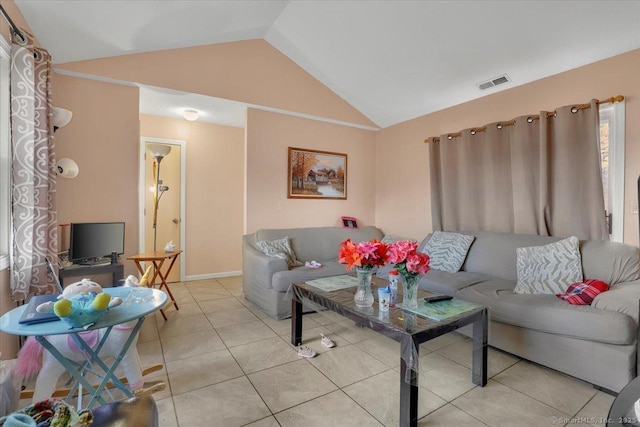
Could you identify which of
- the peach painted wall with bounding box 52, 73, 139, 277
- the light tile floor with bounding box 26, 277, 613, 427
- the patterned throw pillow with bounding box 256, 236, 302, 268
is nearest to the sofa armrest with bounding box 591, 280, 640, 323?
the light tile floor with bounding box 26, 277, 613, 427

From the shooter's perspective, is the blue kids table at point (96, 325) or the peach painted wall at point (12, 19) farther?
the peach painted wall at point (12, 19)

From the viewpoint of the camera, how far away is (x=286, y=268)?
3.18m

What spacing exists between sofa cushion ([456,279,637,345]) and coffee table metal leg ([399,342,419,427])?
1.14 meters

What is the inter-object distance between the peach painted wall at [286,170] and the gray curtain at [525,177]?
123 cm

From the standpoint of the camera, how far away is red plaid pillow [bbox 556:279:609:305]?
6.81ft

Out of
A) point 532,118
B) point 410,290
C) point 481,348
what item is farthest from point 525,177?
point 410,290

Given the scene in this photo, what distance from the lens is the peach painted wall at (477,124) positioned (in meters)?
2.45

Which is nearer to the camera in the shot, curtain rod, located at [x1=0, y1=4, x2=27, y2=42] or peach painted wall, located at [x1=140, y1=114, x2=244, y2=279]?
curtain rod, located at [x1=0, y1=4, x2=27, y2=42]

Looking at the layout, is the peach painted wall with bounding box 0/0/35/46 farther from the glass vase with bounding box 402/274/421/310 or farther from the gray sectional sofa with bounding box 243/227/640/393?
the glass vase with bounding box 402/274/421/310

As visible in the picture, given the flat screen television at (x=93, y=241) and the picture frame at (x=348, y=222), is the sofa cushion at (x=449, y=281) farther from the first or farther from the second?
the flat screen television at (x=93, y=241)

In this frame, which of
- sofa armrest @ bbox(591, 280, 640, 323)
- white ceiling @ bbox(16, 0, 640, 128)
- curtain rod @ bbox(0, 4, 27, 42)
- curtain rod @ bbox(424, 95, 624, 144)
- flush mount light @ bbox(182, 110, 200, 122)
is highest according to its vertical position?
white ceiling @ bbox(16, 0, 640, 128)

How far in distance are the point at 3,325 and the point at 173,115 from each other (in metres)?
3.60

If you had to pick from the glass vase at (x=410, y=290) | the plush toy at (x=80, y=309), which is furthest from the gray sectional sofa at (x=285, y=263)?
the plush toy at (x=80, y=309)

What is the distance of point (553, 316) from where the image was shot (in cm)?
202
